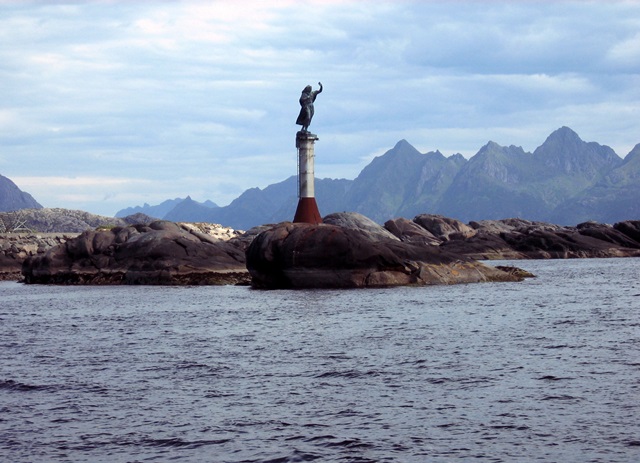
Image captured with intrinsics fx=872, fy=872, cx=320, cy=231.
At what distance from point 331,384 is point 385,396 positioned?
1.82 meters

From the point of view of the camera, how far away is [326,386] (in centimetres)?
1877

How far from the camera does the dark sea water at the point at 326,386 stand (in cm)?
1368

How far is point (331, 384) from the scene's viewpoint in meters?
19.0

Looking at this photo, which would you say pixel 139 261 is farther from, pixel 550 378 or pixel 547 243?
pixel 547 243

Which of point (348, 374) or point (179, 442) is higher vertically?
point (348, 374)

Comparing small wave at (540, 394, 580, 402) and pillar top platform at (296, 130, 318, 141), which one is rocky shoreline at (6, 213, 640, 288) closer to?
pillar top platform at (296, 130, 318, 141)

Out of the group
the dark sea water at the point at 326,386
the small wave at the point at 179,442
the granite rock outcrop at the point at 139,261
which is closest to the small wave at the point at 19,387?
the dark sea water at the point at 326,386

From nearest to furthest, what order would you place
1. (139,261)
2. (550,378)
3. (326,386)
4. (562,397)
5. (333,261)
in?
(562,397), (326,386), (550,378), (333,261), (139,261)

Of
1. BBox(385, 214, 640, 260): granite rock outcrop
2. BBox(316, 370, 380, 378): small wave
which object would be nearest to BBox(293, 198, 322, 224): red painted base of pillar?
BBox(316, 370, 380, 378): small wave

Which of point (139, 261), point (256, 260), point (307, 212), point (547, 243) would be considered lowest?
point (139, 261)

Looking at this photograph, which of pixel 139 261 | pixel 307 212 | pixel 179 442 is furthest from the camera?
pixel 139 261

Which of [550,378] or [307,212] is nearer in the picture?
Result: [550,378]

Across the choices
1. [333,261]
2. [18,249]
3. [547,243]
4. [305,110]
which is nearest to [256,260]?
[333,261]

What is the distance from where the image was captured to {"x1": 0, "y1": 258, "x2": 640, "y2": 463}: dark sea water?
13.7 m
